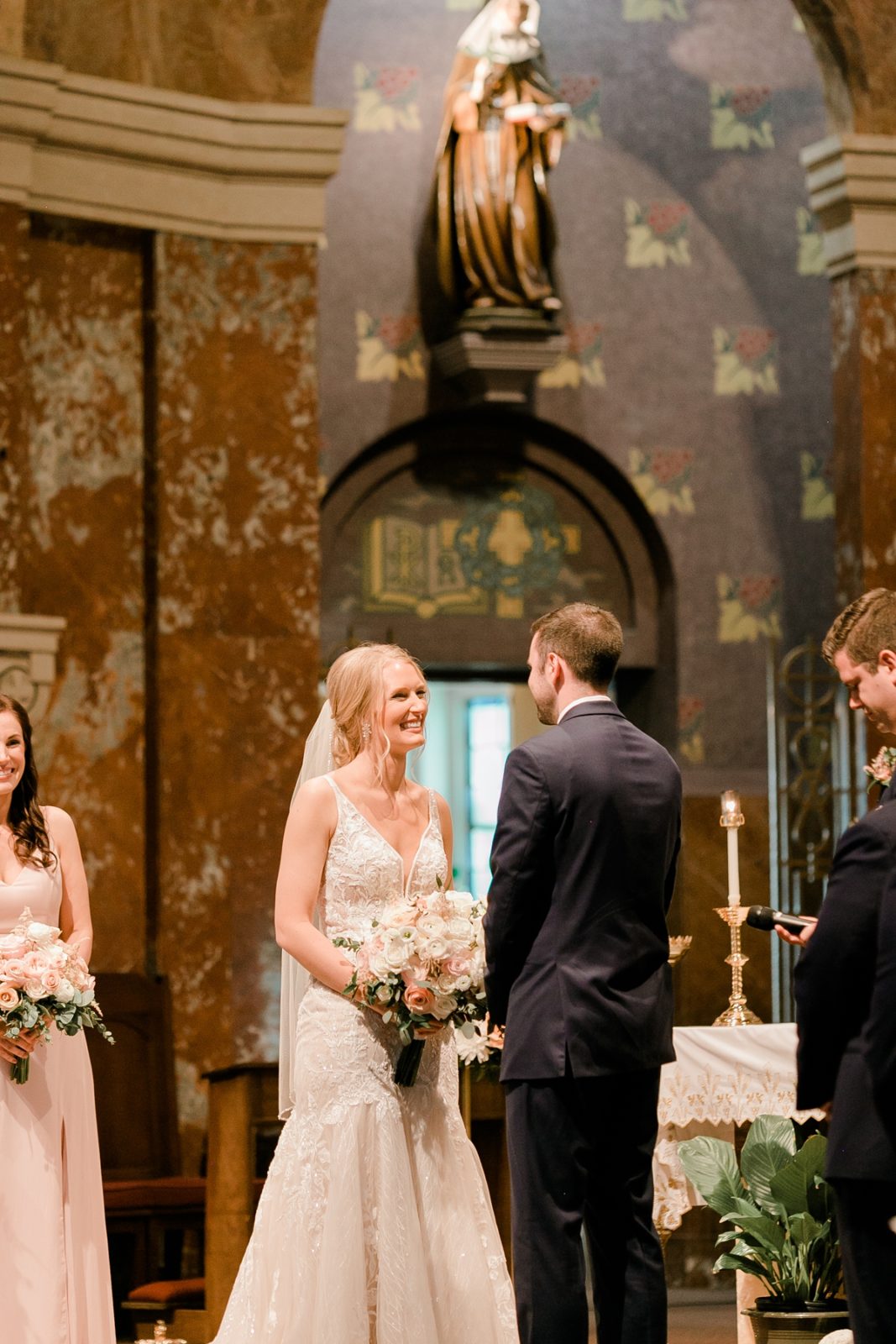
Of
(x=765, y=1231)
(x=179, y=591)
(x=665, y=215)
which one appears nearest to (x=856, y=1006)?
(x=765, y=1231)

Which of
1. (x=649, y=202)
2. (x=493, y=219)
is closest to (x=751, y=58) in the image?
(x=649, y=202)

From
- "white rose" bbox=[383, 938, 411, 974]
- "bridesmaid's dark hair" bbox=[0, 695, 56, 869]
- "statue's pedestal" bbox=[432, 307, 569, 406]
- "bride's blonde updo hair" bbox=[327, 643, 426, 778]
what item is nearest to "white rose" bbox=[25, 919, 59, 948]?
"bridesmaid's dark hair" bbox=[0, 695, 56, 869]

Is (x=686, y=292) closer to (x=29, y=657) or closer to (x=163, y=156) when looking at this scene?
(x=163, y=156)

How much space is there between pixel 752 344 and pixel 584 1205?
7144 millimetres

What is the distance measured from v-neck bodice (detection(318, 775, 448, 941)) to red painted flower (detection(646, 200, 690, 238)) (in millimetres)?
6377

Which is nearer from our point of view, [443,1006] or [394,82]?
[443,1006]

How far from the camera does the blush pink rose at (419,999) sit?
4.47m

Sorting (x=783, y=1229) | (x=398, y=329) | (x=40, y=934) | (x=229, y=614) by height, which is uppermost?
(x=398, y=329)

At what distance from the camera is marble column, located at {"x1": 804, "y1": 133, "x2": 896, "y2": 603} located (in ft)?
30.7

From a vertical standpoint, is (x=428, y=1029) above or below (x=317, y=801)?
below

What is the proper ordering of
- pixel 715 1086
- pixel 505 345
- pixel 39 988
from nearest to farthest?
1. pixel 39 988
2. pixel 715 1086
3. pixel 505 345

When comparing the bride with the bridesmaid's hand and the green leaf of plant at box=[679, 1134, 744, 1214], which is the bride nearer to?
the green leaf of plant at box=[679, 1134, 744, 1214]

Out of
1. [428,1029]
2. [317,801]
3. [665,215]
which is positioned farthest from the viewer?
[665,215]

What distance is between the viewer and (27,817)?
5680 millimetres
